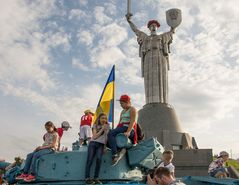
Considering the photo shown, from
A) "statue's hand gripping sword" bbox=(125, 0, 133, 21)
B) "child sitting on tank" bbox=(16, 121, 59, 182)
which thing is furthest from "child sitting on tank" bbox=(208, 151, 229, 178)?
"statue's hand gripping sword" bbox=(125, 0, 133, 21)

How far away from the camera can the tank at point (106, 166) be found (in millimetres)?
5008

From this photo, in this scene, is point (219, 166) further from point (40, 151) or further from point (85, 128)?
point (85, 128)

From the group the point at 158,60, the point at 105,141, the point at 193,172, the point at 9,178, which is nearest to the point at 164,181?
the point at 105,141

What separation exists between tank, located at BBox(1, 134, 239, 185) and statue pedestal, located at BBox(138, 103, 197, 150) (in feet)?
39.5

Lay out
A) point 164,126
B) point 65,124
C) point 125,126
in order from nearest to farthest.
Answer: point 125,126 → point 65,124 → point 164,126

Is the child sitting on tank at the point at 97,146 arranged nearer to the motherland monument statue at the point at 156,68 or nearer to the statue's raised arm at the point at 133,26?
the motherland monument statue at the point at 156,68

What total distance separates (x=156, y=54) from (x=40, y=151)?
15775 millimetres

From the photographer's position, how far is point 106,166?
16.8 ft

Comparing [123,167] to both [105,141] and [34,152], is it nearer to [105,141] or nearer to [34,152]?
[105,141]

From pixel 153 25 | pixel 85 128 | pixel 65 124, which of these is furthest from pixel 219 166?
pixel 153 25

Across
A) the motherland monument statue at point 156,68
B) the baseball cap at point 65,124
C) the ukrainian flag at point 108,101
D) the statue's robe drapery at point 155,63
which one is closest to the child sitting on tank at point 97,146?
the ukrainian flag at point 108,101

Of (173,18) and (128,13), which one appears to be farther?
(128,13)

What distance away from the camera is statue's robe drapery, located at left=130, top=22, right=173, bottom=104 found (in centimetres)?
1989

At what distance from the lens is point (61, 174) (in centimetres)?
502
